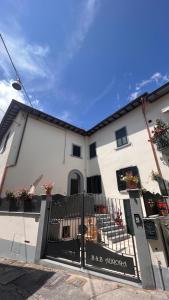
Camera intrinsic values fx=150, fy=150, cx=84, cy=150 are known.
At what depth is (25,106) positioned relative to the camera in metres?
11.6

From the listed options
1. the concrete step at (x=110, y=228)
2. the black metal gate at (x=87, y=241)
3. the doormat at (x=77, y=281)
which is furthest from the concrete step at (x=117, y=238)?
the doormat at (x=77, y=281)

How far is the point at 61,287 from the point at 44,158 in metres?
8.60

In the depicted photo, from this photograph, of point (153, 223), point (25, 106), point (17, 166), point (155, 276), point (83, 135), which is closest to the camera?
point (155, 276)

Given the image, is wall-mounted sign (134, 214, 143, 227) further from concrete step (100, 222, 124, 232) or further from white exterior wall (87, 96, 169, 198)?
white exterior wall (87, 96, 169, 198)

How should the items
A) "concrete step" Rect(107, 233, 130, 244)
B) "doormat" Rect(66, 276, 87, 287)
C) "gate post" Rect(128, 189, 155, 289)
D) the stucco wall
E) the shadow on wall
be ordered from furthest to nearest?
"concrete step" Rect(107, 233, 130, 244) → the stucco wall → "doormat" Rect(66, 276, 87, 287) → the shadow on wall → "gate post" Rect(128, 189, 155, 289)

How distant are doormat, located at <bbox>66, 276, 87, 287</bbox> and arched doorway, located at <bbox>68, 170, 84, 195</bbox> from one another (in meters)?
8.02

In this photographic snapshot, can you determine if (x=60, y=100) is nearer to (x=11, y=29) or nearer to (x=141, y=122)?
(x=11, y=29)

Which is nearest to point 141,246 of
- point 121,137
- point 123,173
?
point 123,173

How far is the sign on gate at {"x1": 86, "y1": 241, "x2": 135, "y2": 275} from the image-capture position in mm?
4012

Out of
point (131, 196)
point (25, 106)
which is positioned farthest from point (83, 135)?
point (131, 196)

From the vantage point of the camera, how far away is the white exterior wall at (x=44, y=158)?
9.99 meters

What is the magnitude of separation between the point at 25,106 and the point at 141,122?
8.81 m

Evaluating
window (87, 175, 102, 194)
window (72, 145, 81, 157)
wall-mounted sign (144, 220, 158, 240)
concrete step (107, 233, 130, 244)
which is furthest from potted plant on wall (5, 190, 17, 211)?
window (72, 145, 81, 157)

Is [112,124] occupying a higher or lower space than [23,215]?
higher
